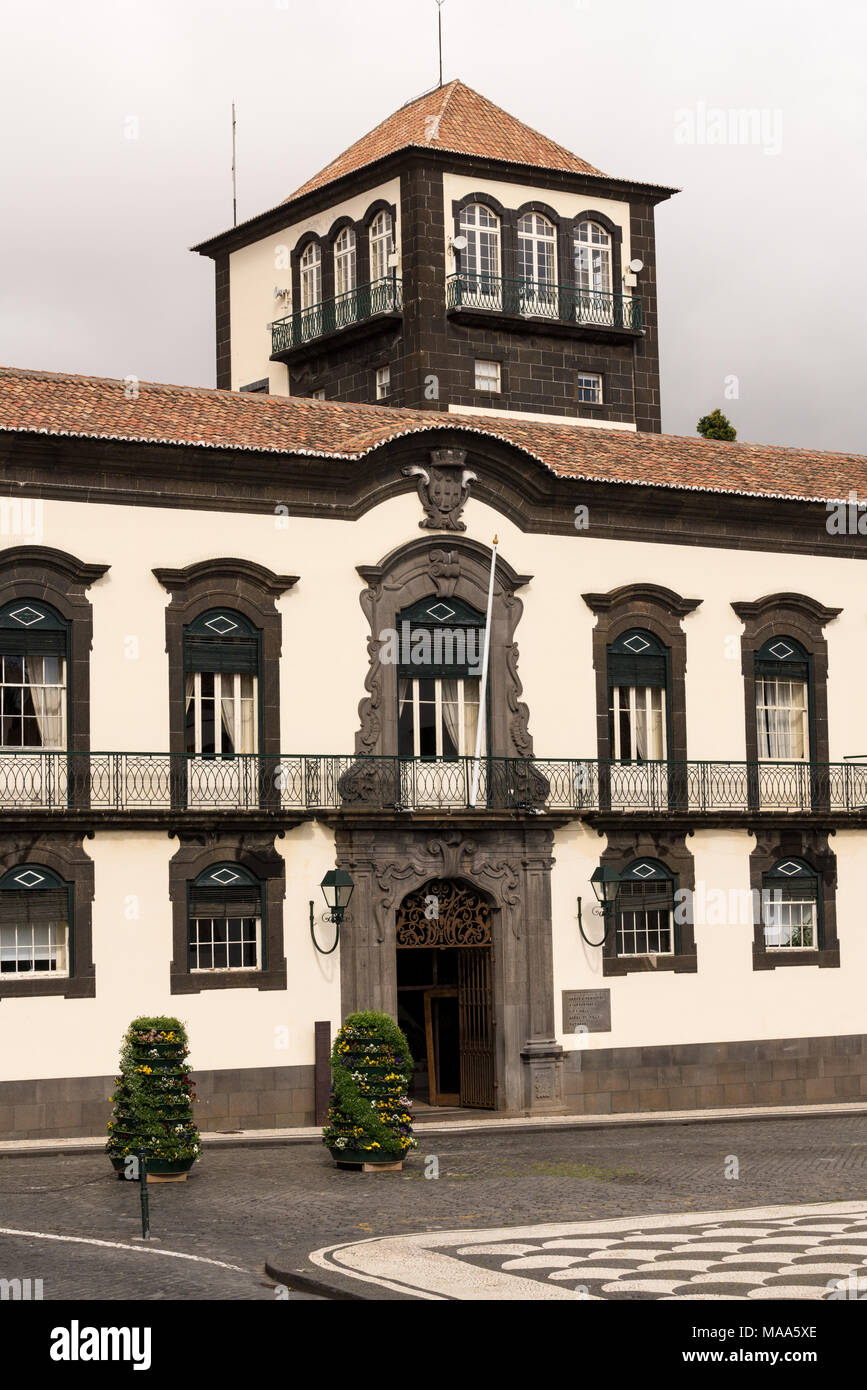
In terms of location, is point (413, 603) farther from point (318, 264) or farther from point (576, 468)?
point (318, 264)

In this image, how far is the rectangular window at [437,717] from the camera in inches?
1241

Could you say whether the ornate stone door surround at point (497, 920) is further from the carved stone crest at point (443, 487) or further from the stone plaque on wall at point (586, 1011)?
the carved stone crest at point (443, 487)

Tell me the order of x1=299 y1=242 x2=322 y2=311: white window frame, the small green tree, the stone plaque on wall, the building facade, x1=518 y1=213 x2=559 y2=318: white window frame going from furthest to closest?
the small green tree → x1=299 y1=242 x2=322 y2=311: white window frame → x1=518 y1=213 x2=559 y2=318: white window frame → the stone plaque on wall → the building facade

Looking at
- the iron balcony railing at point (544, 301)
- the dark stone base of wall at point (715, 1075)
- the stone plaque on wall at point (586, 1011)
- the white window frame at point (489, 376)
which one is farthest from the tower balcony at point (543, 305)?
the dark stone base of wall at point (715, 1075)

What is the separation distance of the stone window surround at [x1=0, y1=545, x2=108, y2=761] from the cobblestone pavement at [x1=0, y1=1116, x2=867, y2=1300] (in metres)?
5.98

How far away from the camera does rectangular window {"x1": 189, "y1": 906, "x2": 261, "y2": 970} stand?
96.1 feet

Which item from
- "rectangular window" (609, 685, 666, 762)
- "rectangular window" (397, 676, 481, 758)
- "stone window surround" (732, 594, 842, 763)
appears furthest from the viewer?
"stone window surround" (732, 594, 842, 763)

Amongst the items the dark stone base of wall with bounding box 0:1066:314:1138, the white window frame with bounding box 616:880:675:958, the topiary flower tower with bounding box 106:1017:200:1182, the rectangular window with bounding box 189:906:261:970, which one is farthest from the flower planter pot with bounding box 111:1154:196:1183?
the white window frame with bounding box 616:880:675:958

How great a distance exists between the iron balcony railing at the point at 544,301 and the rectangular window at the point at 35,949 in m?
16.1

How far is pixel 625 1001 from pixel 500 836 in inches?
134

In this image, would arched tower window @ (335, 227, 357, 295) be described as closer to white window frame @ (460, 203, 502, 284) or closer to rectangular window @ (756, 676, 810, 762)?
white window frame @ (460, 203, 502, 284)

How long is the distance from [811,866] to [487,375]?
11637 millimetres
